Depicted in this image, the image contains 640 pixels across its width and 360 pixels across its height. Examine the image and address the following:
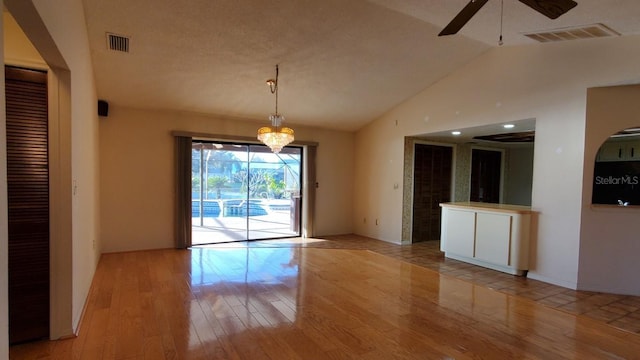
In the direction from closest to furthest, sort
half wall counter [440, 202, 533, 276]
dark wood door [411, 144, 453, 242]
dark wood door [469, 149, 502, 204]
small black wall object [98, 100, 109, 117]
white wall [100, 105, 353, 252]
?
half wall counter [440, 202, 533, 276] < small black wall object [98, 100, 109, 117] < white wall [100, 105, 353, 252] < dark wood door [411, 144, 453, 242] < dark wood door [469, 149, 502, 204]

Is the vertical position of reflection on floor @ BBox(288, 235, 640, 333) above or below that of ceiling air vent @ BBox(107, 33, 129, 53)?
below

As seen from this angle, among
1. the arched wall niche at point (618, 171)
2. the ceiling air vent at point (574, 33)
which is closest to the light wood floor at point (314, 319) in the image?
the arched wall niche at point (618, 171)

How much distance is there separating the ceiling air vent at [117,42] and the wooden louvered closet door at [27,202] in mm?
1395

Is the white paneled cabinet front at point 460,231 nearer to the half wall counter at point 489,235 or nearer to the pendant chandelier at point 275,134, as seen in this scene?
the half wall counter at point 489,235

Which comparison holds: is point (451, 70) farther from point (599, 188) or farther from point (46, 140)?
point (46, 140)

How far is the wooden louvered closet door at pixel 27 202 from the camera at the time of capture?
250cm

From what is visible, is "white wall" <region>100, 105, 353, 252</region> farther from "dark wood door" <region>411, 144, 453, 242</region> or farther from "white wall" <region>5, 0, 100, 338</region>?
"dark wood door" <region>411, 144, 453, 242</region>

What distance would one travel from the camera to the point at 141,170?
571 centimetres

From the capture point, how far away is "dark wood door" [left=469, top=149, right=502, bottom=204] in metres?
7.59

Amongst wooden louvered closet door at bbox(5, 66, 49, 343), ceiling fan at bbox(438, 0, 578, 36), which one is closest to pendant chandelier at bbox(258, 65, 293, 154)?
wooden louvered closet door at bbox(5, 66, 49, 343)

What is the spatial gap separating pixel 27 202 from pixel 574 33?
5.47 m

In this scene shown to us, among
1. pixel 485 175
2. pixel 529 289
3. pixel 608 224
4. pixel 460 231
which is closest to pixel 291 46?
pixel 460 231

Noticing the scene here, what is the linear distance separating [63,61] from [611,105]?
5452 millimetres

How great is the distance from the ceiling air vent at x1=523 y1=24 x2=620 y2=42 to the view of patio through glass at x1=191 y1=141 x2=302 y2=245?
15.5ft
